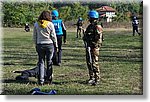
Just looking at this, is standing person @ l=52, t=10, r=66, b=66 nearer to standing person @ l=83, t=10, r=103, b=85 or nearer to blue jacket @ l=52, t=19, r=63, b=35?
blue jacket @ l=52, t=19, r=63, b=35

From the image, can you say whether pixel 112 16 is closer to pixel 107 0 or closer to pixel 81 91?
pixel 107 0

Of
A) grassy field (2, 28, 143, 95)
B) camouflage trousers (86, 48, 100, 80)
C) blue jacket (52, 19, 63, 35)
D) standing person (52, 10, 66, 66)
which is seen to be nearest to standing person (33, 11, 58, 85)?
grassy field (2, 28, 143, 95)

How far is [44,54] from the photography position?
760 cm

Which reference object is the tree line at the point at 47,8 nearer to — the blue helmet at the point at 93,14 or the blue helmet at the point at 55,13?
the blue helmet at the point at 55,13

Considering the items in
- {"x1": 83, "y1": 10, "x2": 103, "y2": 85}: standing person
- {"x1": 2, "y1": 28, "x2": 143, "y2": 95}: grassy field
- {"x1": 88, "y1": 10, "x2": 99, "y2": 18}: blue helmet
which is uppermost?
{"x1": 88, "y1": 10, "x2": 99, "y2": 18}: blue helmet

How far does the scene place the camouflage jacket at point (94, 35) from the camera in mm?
7480

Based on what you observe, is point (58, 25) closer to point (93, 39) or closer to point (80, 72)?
point (80, 72)

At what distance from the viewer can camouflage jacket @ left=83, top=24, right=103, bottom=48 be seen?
7480 mm

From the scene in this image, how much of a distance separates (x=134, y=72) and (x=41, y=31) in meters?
1.86

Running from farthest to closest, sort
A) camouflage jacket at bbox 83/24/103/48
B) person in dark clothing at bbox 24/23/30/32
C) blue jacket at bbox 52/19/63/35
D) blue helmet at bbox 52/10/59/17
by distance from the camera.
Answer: blue jacket at bbox 52/19/63/35
person in dark clothing at bbox 24/23/30/32
blue helmet at bbox 52/10/59/17
camouflage jacket at bbox 83/24/103/48

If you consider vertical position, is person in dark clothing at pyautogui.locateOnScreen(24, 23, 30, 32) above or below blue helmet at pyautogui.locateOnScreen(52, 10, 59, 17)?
below

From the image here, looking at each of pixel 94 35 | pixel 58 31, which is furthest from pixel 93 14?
pixel 58 31

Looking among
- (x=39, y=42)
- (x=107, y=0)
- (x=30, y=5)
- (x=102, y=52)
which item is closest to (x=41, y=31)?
(x=39, y=42)

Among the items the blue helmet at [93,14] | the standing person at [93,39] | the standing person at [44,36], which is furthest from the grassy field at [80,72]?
the blue helmet at [93,14]
